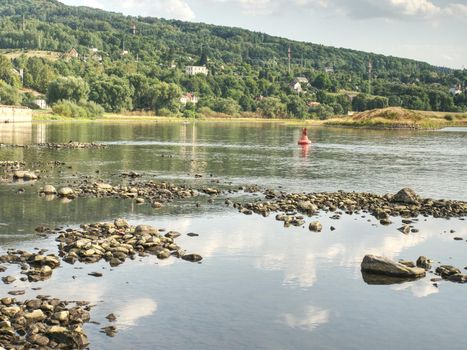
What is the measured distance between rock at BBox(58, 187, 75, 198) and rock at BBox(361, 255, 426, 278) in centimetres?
2720

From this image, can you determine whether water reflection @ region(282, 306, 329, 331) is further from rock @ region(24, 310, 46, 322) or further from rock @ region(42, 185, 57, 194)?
rock @ region(42, 185, 57, 194)

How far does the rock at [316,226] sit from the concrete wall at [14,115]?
15800 centimetres

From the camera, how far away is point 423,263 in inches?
1302

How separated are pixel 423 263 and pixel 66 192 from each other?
29.4 m

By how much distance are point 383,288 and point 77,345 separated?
14.4 m

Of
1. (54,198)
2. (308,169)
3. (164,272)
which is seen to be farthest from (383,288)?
(308,169)

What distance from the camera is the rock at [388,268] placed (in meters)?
31.4

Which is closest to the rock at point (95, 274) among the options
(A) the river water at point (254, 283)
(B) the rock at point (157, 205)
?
(A) the river water at point (254, 283)

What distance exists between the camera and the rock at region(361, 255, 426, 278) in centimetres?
3139

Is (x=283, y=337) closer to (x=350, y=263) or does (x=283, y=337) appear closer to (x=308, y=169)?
(x=350, y=263)

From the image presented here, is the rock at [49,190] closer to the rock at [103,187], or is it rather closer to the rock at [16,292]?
the rock at [103,187]

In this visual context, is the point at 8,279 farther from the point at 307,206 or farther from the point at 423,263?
the point at 307,206

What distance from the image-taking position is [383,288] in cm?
2978

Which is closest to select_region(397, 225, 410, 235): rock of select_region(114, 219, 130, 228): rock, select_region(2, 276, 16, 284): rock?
select_region(114, 219, 130, 228): rock
